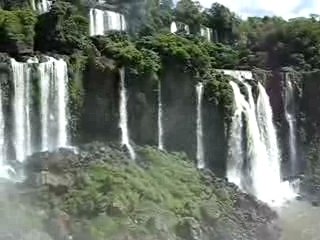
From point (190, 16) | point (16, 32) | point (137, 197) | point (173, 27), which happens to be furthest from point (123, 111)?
point (190, 16)

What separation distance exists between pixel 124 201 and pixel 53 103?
7.01 meters

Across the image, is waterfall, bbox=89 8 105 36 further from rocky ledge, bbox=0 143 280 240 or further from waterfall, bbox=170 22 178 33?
rocky ledge, bbox=0 143 280 240

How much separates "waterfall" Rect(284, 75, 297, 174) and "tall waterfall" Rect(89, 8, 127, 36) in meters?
11.9

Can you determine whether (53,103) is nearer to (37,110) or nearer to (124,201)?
(37,110)

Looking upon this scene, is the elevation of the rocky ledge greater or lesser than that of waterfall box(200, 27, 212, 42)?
lesser

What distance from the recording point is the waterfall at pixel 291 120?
4112cm

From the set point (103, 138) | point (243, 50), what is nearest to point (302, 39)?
point (243, 50)

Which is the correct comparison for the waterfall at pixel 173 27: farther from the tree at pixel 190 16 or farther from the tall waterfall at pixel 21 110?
the tall waterfall at pixel 21 110

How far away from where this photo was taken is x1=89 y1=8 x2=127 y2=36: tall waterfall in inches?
1767

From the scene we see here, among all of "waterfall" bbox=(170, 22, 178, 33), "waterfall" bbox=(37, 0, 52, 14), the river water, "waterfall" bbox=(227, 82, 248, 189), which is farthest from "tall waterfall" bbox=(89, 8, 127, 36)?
the river water

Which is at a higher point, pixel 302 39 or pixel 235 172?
pixel 302 39

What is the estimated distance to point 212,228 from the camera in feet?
90.8

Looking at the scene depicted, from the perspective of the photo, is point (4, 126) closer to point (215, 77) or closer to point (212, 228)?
point (212, 228)

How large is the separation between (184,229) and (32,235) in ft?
21.1
